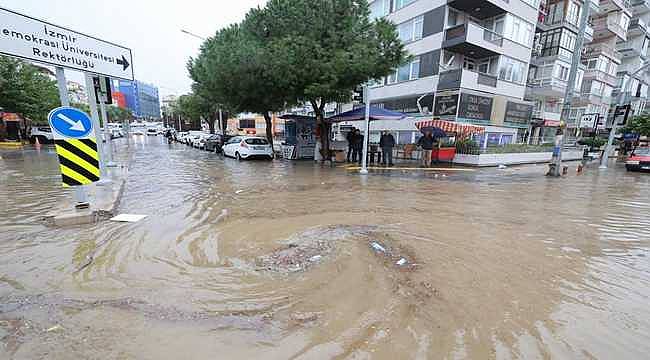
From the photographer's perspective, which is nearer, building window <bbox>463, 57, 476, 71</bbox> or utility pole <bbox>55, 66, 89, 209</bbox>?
utility pole <bbox>55, 66, 89, 209</bbox>

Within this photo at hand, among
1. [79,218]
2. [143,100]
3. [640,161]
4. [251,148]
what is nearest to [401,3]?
[251,148]

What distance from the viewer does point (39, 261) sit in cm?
338

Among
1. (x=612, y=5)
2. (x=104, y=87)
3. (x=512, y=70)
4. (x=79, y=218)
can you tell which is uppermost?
(x=612, y=5)

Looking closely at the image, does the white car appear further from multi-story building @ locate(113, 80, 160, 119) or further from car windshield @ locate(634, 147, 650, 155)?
multi-story building @ locate(113, 80, 160, 119)

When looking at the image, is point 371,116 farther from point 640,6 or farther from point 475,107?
point 640,6

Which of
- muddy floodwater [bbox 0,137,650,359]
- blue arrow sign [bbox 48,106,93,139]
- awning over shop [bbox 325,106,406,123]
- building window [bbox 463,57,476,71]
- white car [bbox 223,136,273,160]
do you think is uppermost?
building window [bbox 463,57,476,71]

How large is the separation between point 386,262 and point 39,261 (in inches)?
160

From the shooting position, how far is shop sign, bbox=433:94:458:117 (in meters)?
18.2

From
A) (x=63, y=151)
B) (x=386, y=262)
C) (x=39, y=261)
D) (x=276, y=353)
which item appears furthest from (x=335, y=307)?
(x=63, y=151)

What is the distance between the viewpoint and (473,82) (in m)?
18.5

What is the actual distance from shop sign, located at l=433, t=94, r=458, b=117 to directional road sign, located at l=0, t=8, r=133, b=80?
17.2 meters

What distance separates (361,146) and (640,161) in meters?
14.0

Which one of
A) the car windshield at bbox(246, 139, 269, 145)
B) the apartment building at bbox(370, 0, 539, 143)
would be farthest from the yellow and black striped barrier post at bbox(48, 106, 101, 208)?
the apartment building at bbox(370, 0, 539, 143)

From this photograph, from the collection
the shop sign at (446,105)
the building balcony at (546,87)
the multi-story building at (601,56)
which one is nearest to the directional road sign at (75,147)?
the shop sign at (446,105)
